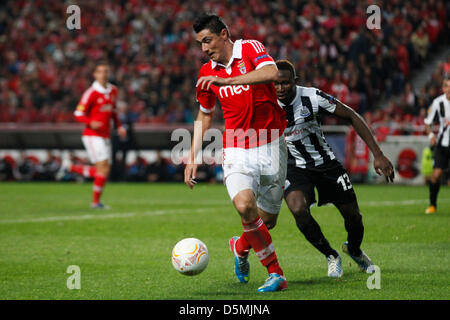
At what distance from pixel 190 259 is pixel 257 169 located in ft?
3.12

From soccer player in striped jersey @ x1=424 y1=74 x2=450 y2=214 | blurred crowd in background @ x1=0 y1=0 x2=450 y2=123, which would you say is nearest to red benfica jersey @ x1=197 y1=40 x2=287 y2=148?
soccer player in striped jersey @ x1=424 y1=74 x2=450 y2=214

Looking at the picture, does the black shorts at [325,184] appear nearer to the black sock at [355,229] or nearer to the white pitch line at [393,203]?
the black sock at [355,229]

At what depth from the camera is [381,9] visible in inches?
841

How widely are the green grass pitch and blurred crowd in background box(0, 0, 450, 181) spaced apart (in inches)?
212

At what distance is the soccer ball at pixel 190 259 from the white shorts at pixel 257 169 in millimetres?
640

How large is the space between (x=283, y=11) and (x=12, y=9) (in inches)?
521

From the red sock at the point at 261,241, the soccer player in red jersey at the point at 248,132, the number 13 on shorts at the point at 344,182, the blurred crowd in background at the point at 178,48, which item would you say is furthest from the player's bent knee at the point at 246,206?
the blurred crowd in background at the point at 178,48

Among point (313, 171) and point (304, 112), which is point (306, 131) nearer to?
point (304, 112)

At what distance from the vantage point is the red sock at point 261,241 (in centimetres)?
600

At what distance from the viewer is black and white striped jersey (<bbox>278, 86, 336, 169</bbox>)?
6.97m

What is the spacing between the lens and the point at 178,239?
9625mm

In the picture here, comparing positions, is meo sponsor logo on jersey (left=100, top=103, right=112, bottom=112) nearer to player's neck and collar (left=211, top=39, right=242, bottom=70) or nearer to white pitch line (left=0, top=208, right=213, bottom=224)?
white pitch line (left=0, top=208, right=213, bottom=224)

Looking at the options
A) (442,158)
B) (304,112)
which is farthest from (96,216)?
(304,112)
